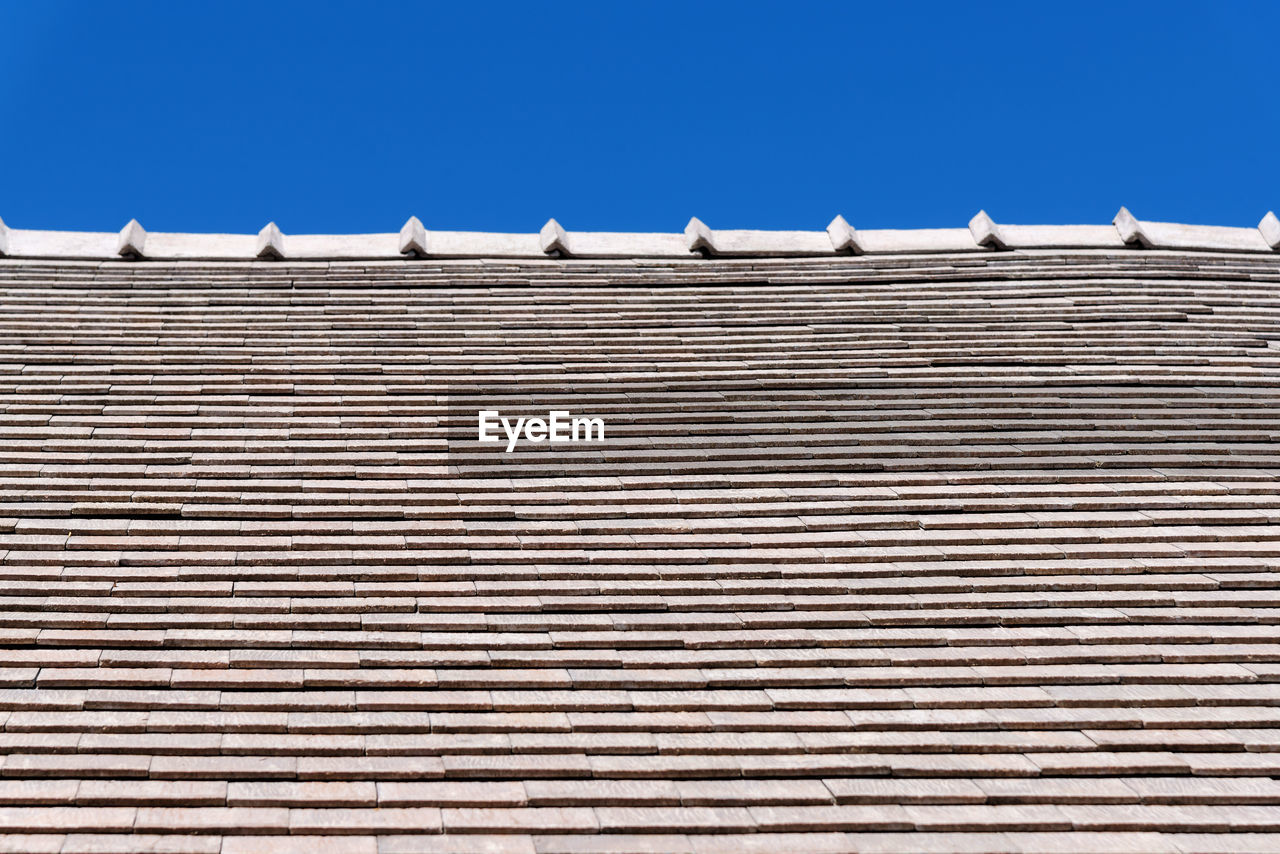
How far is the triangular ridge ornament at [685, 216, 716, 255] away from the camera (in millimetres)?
9953

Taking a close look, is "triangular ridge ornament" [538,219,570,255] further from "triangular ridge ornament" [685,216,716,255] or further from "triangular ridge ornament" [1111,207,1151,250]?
"triangular ridge ornament" [1111,207,1151,250]

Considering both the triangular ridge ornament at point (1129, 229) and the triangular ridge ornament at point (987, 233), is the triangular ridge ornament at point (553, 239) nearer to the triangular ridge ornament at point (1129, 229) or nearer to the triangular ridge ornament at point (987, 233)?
the triangular ridge ornament at point (987, 233)

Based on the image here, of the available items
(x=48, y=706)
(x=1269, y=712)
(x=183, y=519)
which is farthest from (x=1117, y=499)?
(x=48, y=706)

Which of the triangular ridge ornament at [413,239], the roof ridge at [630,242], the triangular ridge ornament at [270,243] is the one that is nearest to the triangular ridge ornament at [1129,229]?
the roof ridge at [630,242]

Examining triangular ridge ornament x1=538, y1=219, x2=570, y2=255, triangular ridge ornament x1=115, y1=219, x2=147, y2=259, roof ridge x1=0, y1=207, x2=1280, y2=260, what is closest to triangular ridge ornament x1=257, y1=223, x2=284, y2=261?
roof ridge x1=0, y1=207, x2=1280, y2=260

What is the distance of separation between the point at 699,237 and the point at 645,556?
12.6ft

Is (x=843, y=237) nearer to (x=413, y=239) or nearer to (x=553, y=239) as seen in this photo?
(x=553, y=239)

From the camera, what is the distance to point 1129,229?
10516mm

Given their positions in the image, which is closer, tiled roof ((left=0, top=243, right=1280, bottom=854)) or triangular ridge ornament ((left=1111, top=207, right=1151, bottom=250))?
tiled roof ((left=0, top=243, right=1280, bottom=854))

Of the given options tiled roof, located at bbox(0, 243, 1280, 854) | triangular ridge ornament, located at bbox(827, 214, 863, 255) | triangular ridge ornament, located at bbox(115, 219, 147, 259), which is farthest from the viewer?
triangular ridge ornament, located at bbox(827, 214, 863, 255)

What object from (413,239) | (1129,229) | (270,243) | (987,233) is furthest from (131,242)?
(1129,229)

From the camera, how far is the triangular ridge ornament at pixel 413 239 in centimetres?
973

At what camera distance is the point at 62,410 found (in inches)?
308

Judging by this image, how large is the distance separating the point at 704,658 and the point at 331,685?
168cm
